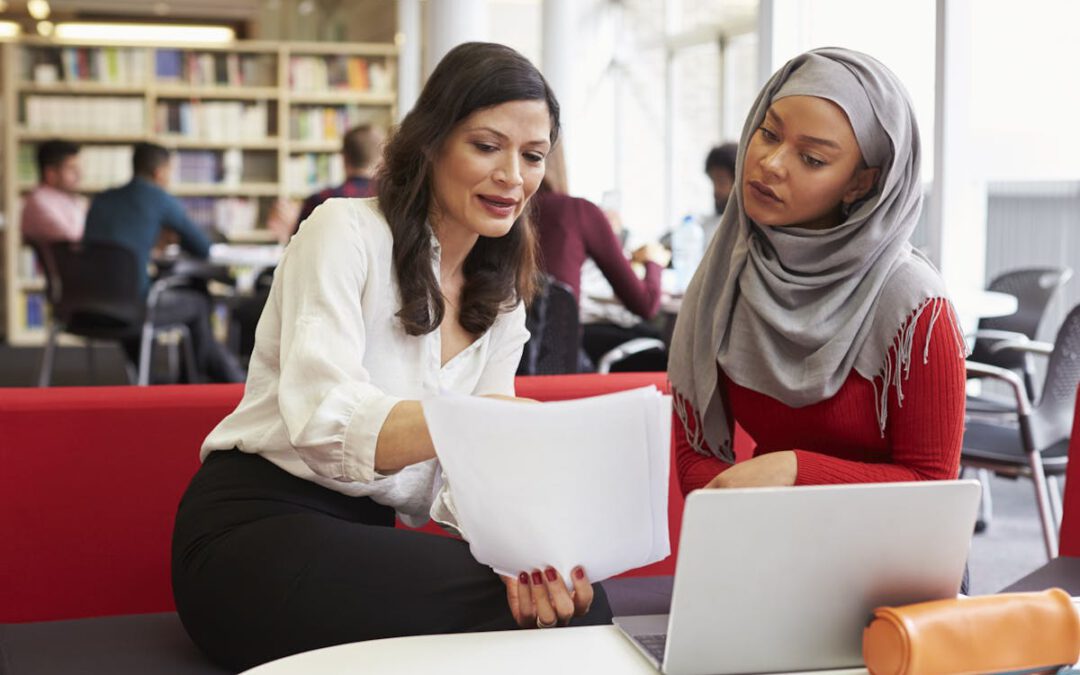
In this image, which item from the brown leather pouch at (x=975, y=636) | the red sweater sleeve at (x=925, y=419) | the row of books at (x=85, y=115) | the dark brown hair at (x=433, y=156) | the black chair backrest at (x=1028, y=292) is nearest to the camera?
the brown leather pouch at (x=975, y=636)

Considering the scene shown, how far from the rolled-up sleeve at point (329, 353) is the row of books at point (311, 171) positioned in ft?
24.6

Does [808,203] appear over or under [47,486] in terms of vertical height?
over

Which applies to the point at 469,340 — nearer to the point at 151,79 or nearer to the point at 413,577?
the point at 413,577

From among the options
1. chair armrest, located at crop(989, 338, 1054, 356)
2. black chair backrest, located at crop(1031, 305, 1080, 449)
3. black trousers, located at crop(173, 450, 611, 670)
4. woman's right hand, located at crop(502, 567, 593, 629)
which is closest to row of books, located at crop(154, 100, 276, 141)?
chair armrest, located at crop(989, 338, 1054, 356)

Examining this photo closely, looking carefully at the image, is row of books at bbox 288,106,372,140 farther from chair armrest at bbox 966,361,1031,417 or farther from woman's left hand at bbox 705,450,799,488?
woman's left hand at bbox 705,450,799,488

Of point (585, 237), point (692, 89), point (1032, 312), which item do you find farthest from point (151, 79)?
point (1032, 312)

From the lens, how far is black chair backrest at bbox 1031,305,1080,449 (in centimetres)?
292

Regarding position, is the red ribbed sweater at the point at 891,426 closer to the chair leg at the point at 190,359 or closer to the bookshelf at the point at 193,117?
the chair leg at the point at 190,359

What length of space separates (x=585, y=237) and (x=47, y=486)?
6.81ft

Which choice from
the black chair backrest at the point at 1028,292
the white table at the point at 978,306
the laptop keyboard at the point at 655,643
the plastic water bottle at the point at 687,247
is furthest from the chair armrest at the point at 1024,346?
the laptop keyboard at the point at 655,643

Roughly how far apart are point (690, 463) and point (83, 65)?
812 centimetres

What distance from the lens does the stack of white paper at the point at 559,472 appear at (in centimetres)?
106

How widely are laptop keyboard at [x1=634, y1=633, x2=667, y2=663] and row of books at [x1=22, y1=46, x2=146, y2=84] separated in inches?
337

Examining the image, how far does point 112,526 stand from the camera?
6.54 feet
